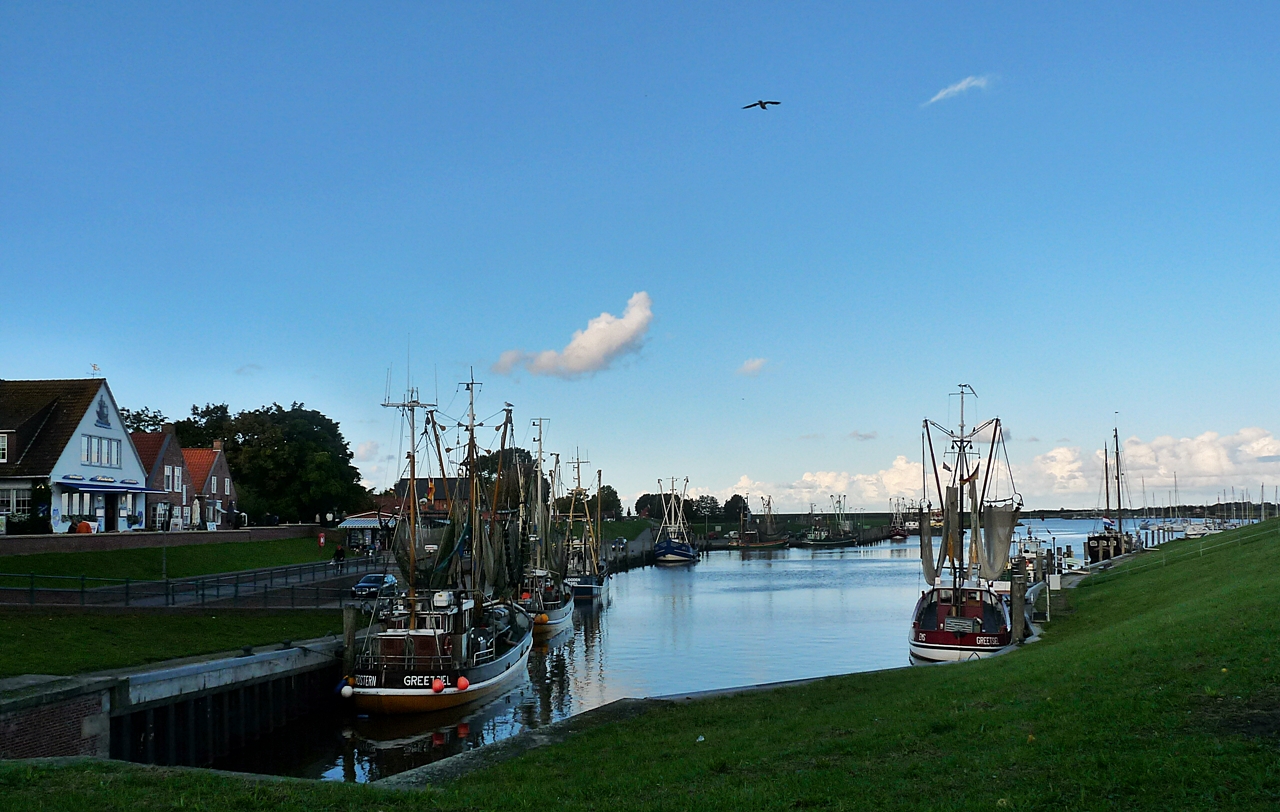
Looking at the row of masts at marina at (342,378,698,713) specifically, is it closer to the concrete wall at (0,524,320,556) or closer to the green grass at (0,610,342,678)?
the green grass at (0,610,342,678)

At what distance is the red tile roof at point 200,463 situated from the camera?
284 feet

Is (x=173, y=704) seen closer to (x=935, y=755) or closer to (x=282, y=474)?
(x=935, y=755)

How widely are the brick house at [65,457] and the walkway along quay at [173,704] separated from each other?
105 ft

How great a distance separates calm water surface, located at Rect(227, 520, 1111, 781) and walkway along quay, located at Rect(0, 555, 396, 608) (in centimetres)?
992

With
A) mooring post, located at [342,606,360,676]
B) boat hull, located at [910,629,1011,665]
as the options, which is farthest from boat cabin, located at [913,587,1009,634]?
mooring post, located at [342,606,360,676]

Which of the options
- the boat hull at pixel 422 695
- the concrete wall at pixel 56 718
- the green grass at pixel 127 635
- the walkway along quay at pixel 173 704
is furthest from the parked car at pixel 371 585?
the concrete wall at pixel 56 718

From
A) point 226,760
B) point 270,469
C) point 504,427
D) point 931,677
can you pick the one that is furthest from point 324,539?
point 931,677

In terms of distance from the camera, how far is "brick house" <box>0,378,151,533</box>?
190ft

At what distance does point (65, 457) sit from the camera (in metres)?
59.7

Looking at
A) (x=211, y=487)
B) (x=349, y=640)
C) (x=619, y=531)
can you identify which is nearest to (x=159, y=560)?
(x=349, y=640)

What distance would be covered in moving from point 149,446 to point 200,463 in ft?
35.3

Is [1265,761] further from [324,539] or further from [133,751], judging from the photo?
[324,539]

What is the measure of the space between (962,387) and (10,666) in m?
38.2

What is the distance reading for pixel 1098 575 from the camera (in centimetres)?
6706
